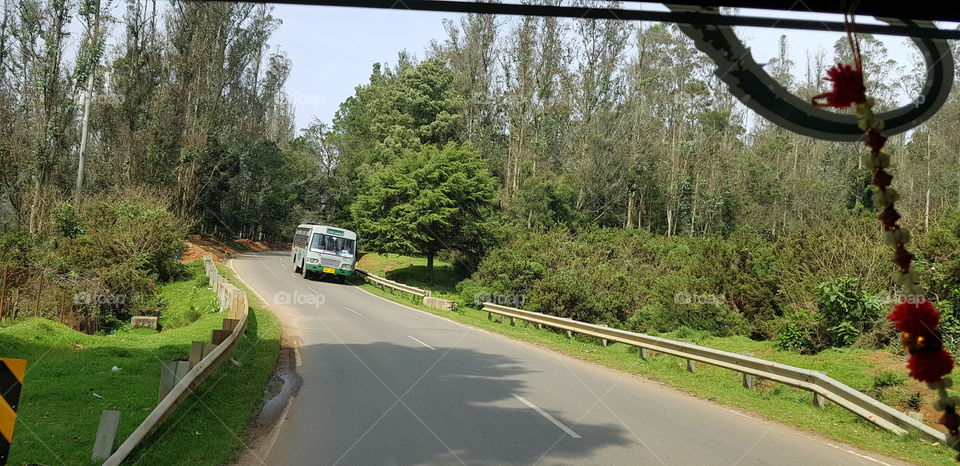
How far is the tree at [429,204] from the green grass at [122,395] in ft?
70.9

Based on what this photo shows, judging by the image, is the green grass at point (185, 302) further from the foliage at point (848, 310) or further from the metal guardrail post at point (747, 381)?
the foliage at point (848, 310)

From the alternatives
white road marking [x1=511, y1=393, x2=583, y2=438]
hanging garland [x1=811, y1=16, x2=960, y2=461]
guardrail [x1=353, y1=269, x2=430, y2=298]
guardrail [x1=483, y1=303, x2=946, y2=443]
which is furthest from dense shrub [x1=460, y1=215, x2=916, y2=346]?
hanging garland [x1=811, y1=16, x2=960, y2=461]

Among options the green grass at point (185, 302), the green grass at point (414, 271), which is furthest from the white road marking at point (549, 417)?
the green grass at point (414, 271)

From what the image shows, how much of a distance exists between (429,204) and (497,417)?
95.9 ft

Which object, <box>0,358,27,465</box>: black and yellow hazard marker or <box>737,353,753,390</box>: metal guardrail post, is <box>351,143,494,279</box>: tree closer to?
<box>737,353,753,390</box>: metal guardrail post

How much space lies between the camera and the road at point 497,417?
721 centimetres

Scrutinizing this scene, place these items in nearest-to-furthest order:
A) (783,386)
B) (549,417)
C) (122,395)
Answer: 1. (549,417)
2. (122,395)
3. (783,386)

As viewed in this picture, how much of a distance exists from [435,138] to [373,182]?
13.6 meters

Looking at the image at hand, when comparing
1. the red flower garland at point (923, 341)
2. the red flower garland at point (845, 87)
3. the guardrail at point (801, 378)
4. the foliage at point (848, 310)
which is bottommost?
the guardrail at point (801, 378)

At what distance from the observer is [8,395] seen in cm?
446

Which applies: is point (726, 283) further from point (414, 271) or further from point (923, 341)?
point (414, 271)

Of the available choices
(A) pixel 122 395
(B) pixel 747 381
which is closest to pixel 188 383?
(A) pixel 122 395

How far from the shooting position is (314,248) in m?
36.2

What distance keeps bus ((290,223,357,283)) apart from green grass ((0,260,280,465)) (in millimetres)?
19845
